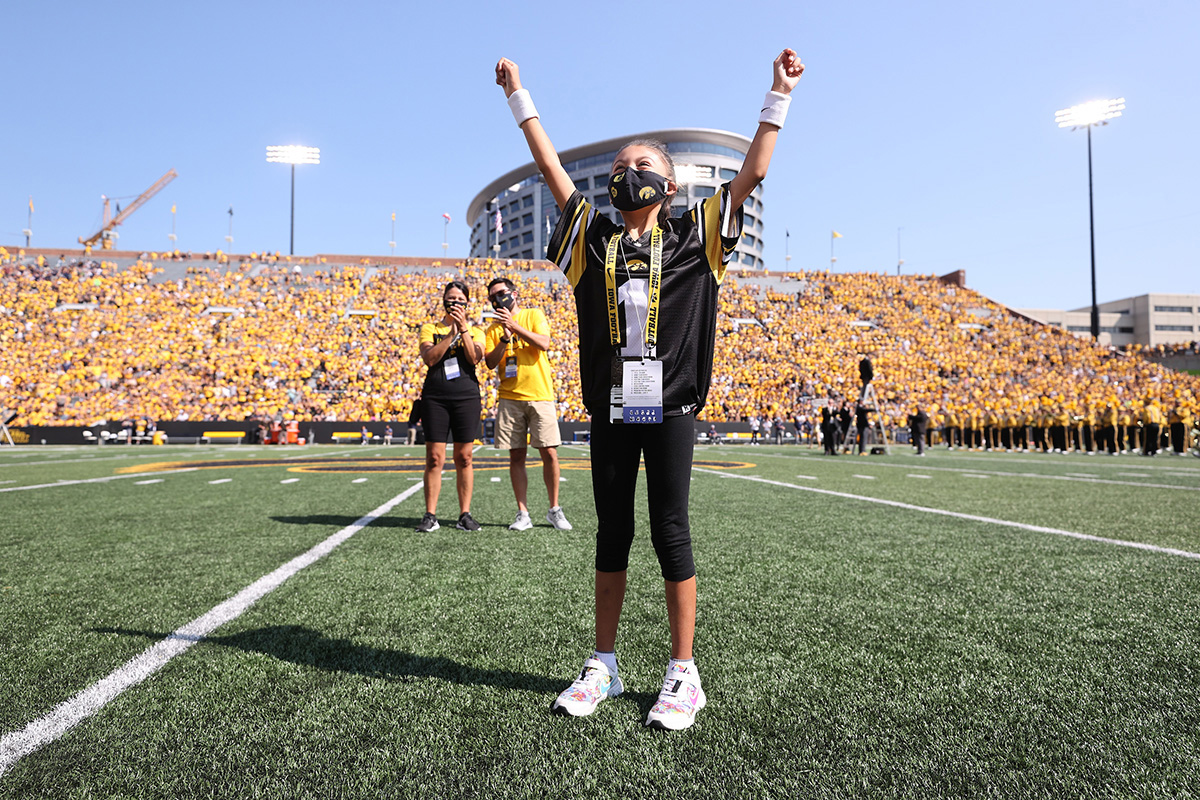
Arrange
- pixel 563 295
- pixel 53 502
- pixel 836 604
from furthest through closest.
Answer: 1. pixel 563 295
2. pixel 53 502
3. pixel 836 604

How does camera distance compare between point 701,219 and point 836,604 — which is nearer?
point 701,219

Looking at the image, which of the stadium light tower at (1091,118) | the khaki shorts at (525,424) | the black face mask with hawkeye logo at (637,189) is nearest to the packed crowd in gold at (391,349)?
the stadium light tower at (1091,118)

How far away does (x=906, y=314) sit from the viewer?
37969mm

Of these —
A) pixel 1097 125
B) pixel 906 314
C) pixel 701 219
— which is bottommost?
pixel 701 219

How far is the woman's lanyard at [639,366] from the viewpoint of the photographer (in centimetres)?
195

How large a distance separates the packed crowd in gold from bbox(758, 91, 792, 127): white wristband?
23323mm

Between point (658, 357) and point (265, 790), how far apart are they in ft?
4.64

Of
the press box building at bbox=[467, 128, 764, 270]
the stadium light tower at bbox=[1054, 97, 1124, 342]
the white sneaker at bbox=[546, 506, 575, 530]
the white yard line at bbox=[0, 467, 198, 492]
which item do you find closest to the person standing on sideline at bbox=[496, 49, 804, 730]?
the white sneaker at bbox=[546, 506, 575, 530]

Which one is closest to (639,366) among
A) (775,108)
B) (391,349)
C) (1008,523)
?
(775,108)

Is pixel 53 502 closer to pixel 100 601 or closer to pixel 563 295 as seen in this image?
pixel 100 601

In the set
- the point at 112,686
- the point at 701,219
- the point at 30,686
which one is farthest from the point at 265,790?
the point at 701,219

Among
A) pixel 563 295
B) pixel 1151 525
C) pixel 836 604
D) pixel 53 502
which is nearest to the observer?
pixel 836 604

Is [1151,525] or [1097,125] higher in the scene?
[1097,125]

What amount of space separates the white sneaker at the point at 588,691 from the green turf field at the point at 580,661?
0.06 metres
